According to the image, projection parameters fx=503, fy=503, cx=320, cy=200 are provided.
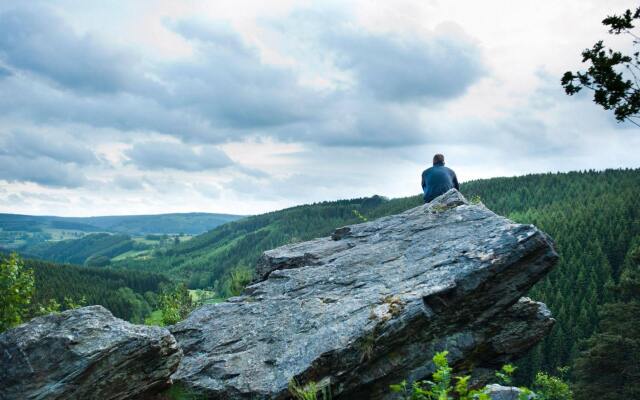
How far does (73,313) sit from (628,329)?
58.5 meters

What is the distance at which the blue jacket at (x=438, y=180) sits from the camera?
22.9 m

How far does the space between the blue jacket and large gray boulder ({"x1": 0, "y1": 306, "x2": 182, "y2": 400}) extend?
14.7 meters

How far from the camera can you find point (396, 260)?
647 inches

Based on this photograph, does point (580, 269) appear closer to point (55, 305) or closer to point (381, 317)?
point (55, 305)

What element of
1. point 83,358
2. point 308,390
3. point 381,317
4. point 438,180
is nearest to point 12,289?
point 83,358

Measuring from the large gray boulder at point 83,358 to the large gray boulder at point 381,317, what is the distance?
1.87 meters

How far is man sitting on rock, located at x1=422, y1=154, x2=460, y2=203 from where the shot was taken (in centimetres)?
2294

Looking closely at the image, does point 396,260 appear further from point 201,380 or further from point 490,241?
point 201,380

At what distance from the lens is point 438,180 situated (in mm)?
22969

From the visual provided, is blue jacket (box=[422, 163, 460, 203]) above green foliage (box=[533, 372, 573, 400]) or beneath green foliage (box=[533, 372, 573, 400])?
above

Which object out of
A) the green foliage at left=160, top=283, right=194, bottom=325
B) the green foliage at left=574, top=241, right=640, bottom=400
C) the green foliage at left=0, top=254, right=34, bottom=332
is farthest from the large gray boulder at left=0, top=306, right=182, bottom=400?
the green foliage at left=574, top=241, right=640, bottom=400

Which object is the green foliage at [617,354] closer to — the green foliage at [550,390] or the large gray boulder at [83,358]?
the green foliage at [550,390]

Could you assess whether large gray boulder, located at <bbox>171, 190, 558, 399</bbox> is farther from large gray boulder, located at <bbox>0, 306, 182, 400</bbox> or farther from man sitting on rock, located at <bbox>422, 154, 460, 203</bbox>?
man sitting on rock, located at <bbox>422, 154, 460, 203</bbox>

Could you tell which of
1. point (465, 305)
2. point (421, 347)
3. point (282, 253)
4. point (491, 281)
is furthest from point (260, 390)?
point (282, 253)
